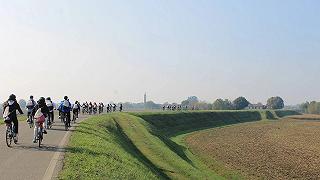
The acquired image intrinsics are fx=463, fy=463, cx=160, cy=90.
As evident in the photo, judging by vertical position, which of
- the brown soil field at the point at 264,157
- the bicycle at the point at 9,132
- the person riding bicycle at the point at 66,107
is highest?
the person riding bicycle at the point at 66,107

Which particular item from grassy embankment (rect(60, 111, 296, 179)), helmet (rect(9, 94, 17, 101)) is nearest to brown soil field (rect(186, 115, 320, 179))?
grassy embankment (rect(60, 111, 296, 179))

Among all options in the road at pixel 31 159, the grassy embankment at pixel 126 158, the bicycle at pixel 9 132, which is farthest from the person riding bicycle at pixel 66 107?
the bicycle at pixel 9 132

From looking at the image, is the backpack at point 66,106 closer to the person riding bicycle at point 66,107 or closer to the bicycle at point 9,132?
the person riding bicycle at point 66,107

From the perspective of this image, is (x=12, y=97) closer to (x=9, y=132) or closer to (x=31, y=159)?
(x=9, y=132)

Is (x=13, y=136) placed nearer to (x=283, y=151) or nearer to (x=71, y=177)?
(x=71, y=177)

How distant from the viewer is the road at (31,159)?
14705mm

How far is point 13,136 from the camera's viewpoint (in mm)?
21453

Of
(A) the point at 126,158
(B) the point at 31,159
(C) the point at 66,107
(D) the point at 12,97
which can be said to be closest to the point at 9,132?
(D) the point at 12,97

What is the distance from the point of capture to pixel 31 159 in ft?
57.5

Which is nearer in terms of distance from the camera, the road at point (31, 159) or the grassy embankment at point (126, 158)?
the road at point (31, 159)

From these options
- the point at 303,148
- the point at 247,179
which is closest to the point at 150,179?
the point at 247,179

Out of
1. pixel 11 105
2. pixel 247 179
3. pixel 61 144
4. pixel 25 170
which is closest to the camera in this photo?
pixel 25 170

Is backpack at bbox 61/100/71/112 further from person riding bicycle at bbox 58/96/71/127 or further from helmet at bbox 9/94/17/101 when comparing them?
helmet at bbox 9/94/17/101

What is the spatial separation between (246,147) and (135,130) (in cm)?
1122
